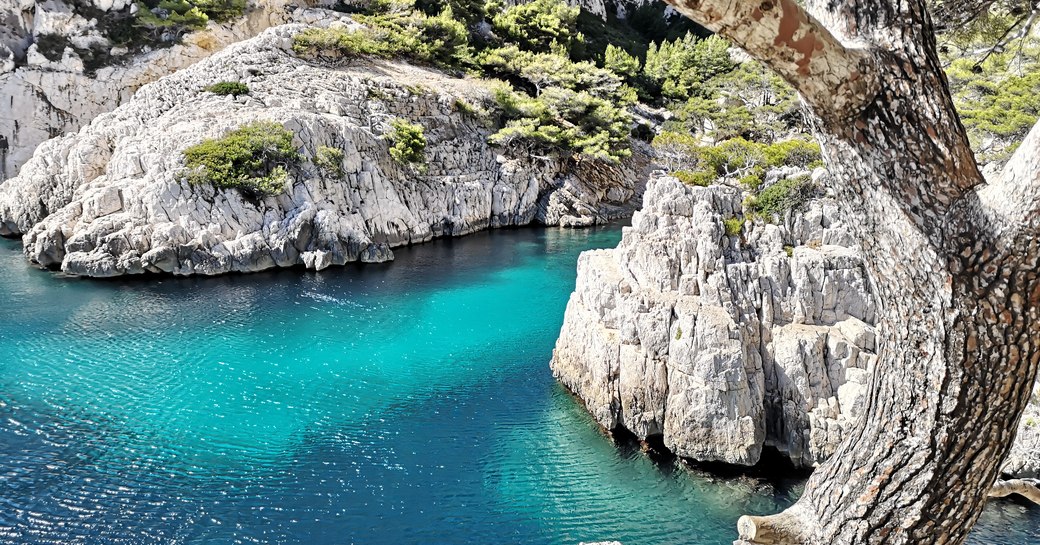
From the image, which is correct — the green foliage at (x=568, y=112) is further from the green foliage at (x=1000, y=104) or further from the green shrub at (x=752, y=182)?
the green shrub at (x=752, y=182)

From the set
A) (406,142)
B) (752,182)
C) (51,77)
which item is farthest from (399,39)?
(752,182)

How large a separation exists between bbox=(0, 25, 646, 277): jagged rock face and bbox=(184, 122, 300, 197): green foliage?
24.4 inches

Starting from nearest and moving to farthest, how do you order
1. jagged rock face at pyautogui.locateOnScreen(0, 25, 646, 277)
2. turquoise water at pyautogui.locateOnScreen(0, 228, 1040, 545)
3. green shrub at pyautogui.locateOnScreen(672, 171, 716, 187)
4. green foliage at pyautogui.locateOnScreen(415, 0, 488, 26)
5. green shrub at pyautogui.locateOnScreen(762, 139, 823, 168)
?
turquoise water at pyautogui.locateOnScreen(0, 228, 1040, 545)
green shrub at pyautogui.locateOnScreen(672, 171, 716, 187)
green shrub at pyautogui.locateOnScreen(762, 139, 823, 168)
jagged rock face at pyautogui.locateOnScreen(0, 25, 646, 277)
green foliage at pyautogui.locateOnScreen(415, 0, 488, 26)

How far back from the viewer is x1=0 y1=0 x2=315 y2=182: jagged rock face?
4056cm

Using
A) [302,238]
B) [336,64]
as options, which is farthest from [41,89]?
[302,238]

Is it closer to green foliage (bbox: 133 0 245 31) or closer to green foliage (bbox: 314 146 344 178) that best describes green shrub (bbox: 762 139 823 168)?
green foliage (bbox: 314 146 344 178)

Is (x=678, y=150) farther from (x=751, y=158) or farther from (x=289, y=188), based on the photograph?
(x=289, y=188)

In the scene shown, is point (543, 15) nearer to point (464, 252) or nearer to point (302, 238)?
point (464, 252)

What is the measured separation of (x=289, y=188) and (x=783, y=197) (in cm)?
2576

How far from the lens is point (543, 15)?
5859 cm

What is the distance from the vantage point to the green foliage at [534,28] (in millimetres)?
58062

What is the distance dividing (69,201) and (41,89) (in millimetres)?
12896

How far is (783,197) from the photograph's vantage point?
A: 1700cm

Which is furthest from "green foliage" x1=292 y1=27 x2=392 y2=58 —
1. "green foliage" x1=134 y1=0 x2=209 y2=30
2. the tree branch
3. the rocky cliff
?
the tree branch
